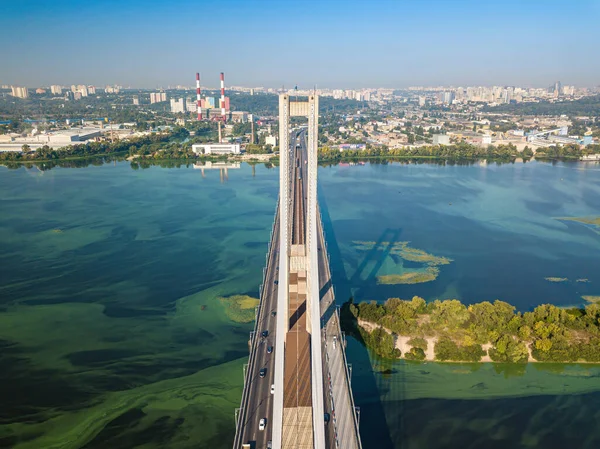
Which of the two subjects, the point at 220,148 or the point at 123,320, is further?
the point at 220,148

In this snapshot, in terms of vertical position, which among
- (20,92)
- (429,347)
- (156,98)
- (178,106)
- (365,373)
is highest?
(20,92)

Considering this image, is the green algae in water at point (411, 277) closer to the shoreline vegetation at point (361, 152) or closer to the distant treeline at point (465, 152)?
the shoreline vegetation at point (361, 152)

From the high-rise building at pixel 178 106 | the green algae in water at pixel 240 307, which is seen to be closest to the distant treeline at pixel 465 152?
the green algae in water at pixel 240 307

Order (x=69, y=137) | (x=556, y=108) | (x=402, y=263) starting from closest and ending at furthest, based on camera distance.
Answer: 1. (x=402, y=263)
2. (x=69, y=137)
3. (x=556, y=108)

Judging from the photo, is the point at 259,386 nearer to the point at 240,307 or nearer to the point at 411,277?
the point at 240,307

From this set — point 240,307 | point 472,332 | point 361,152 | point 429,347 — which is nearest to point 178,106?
point 361,152

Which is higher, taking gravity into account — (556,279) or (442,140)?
(442,140)
